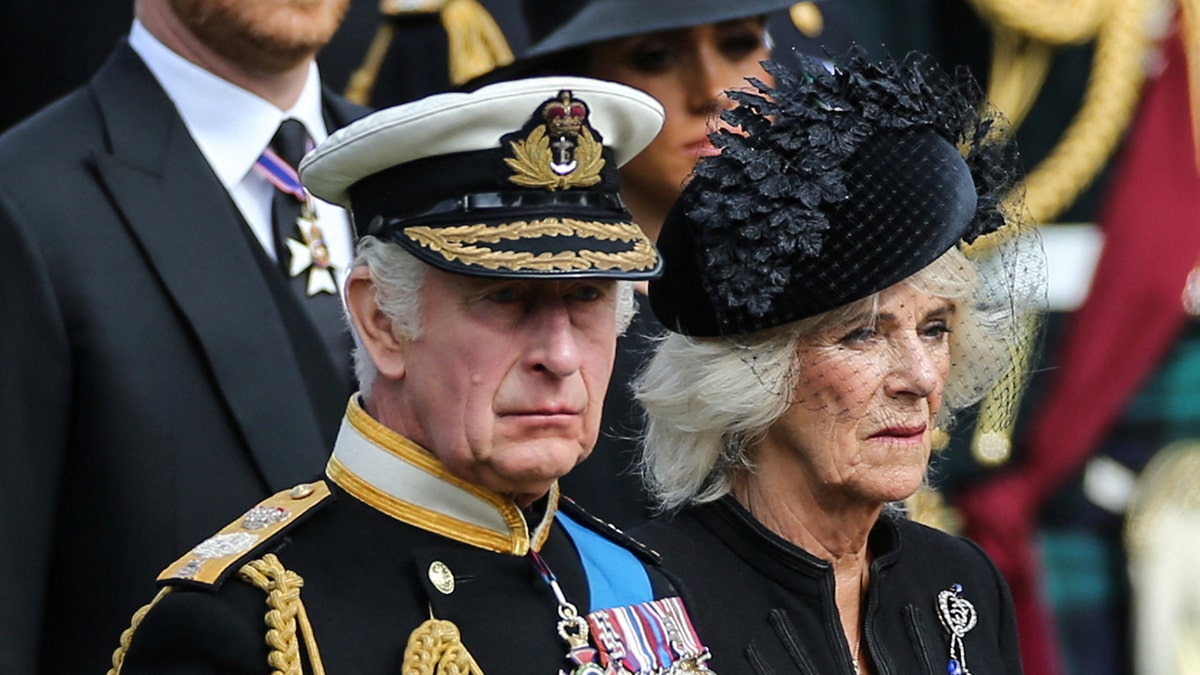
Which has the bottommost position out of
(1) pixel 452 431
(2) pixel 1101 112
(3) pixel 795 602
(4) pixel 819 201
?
(2) pixel 1101 112

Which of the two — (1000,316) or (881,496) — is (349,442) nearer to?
(881,496)

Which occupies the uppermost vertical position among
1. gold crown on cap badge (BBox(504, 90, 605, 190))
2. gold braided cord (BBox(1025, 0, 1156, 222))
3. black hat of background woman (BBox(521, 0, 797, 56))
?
gold crown on cap badge (BBox(504, 90, 605, 190))

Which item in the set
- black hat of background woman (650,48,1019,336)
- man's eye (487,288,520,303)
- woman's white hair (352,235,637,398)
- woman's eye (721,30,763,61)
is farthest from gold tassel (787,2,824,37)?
man's eye (487,288,520,303)

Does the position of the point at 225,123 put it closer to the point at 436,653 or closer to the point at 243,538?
the point at 243,538

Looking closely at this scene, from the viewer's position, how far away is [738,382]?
3570 mm

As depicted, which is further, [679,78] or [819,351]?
[679,78]

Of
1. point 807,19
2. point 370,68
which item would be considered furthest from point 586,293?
point 370,68

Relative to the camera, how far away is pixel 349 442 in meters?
3.14

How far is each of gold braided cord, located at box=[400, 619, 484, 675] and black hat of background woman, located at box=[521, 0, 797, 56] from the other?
186cm

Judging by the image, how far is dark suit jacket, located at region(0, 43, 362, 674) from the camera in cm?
381

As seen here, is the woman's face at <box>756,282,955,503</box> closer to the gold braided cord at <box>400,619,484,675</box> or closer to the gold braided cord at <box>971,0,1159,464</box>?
the gold braided cord at <box>400,619,484,675</box>

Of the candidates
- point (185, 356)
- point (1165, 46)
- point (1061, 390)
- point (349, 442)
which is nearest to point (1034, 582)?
point (1061, 390)

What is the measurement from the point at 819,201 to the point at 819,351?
0.24m

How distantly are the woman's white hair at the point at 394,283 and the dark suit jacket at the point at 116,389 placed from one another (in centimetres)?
83
